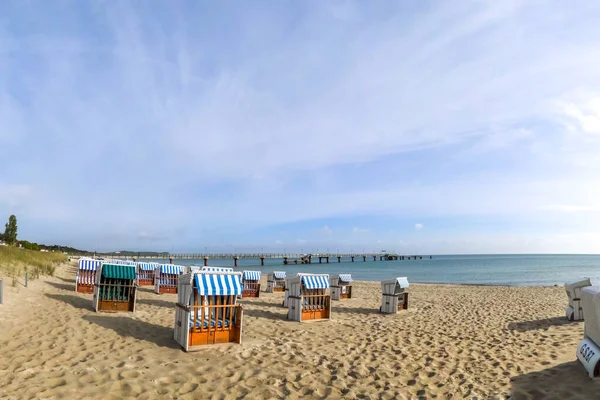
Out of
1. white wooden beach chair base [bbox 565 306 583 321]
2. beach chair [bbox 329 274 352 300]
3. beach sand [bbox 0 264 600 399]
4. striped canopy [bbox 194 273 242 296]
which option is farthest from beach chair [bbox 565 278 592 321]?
striped canopy [bbox 194 273 242 296]

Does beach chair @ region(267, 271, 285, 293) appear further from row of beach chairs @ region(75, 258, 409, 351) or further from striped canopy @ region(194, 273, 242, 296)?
striped canopy @ region(194, 273, 242, 296)

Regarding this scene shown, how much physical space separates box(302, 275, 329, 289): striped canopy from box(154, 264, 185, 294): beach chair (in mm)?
9233

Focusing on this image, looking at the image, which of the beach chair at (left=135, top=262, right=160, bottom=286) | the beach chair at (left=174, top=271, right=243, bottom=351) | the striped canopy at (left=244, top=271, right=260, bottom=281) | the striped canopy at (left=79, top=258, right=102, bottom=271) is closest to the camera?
the beach chair at (left=174, top=271, right=243, bottom=351)

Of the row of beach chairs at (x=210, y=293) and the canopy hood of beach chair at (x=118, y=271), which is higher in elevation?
the canopy hood of beach chair at (x=118, y=271)

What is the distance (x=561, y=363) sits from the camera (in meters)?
7.66

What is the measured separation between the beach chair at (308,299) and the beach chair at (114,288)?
5.29 metres

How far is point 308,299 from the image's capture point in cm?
1262

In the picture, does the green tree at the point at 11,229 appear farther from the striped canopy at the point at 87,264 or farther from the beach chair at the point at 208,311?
the beach chair at the point at 208,311

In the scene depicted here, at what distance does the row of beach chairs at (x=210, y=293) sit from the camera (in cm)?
851

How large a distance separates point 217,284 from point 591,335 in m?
7.18

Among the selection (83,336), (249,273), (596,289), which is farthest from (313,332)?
(249,273)

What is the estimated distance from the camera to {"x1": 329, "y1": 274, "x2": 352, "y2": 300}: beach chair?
752 inches

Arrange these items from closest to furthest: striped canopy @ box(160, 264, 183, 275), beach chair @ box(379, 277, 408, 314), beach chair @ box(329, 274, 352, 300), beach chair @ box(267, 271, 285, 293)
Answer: beach chair @ box(379, 277, 408, 314) → beach chair @ box(329, 274, 352, 300) → striped canopy @ box(160, 264, 183, 275) → beach chair @ box(267, 271, 285, 293)

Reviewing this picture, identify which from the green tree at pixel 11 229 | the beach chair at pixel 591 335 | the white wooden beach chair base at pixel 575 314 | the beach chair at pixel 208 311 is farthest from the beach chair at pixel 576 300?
A: the green tree at pixel 11 229
